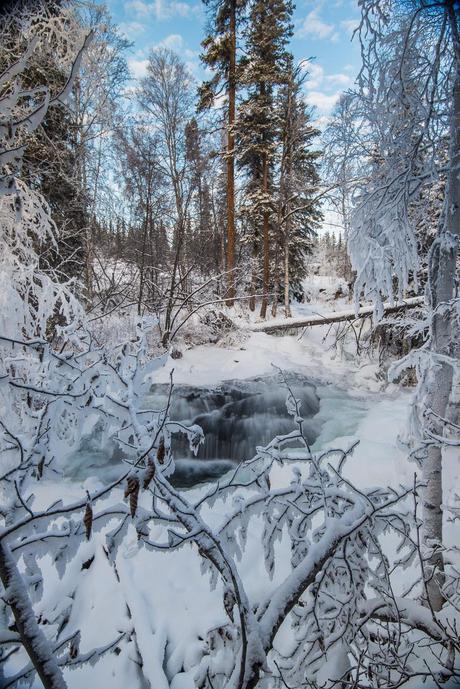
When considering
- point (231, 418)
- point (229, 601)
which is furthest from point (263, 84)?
point (229, 601)

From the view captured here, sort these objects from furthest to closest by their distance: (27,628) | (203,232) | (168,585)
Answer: (203,232)
(168,585)
(27,628)

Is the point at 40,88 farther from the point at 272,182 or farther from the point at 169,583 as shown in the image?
the point at 272,182

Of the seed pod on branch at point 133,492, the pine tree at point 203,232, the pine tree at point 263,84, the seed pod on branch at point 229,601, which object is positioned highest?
the pine tree at point 263,84

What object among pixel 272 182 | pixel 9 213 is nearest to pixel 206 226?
pixel 272 182

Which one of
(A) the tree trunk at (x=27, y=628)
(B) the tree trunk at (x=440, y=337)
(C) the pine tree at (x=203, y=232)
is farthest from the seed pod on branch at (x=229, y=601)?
(C) the pine tree at (x=203, y=232)

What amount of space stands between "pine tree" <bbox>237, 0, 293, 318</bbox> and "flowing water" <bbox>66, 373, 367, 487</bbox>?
6.00 metres

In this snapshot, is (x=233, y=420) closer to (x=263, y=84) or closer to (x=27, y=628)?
(x=27, y=628)

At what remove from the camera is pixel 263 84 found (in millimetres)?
14047

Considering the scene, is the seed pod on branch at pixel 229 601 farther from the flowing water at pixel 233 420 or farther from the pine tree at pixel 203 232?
the pine tree at pixel 203 232

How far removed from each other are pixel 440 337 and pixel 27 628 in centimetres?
342

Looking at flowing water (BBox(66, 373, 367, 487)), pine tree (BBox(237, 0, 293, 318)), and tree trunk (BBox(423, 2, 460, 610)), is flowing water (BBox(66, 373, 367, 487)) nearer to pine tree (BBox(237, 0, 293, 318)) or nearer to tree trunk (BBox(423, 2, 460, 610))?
tree trunk (BBox(423, 2, 460, 610))

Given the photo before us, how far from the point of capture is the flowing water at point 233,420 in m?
6.78

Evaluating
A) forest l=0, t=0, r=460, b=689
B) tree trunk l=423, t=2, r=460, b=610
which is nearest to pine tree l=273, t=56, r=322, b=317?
forest l=0, t=0, r=460, b=689

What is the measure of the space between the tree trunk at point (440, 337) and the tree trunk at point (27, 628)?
9.79ft
